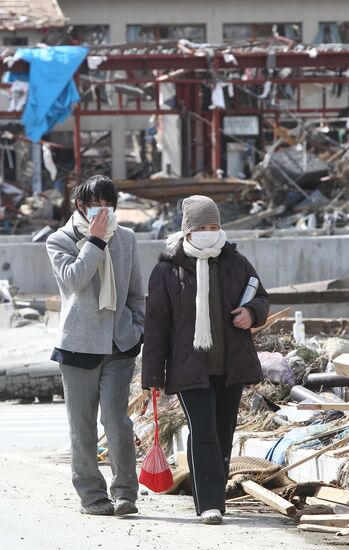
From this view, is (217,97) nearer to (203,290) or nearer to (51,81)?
(51,81)

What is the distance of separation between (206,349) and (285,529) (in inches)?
37.7

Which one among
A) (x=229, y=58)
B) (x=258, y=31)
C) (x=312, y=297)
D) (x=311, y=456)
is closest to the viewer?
(x=311, y=456)

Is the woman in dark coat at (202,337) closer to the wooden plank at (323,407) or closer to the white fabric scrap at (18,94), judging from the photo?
the wooden plank at (323,407)

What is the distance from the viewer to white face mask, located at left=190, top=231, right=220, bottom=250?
705cm

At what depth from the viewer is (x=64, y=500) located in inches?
297

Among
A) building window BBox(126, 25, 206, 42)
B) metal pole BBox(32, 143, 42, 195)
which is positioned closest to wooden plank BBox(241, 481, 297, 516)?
metal pole BBox(32, 143, 42, 195)

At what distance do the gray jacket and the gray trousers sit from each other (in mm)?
138

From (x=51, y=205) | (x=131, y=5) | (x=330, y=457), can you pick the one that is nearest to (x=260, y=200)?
(x=51, y=205)

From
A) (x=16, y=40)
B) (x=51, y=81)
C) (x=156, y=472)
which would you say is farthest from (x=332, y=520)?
(x=16, y=40)

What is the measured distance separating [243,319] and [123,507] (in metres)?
1.12

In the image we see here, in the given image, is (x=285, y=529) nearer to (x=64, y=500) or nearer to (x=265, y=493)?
(x=265, y=493)

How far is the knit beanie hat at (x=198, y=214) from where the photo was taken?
7125 millimetres

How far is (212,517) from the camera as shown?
685cm

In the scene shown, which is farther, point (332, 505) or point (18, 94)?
point (18, 94)
